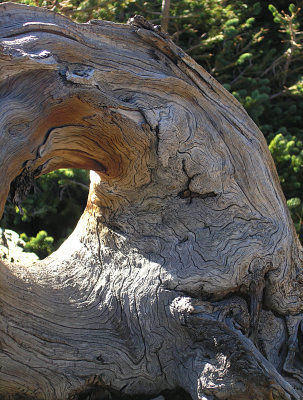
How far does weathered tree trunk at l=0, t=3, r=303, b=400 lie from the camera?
258 cm

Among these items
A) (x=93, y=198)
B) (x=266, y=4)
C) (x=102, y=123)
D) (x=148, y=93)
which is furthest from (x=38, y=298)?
(x=266, y=4)

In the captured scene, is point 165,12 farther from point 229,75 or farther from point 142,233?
point 142,233

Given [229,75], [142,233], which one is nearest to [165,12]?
[229,75]

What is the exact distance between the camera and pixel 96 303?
2.94 meters

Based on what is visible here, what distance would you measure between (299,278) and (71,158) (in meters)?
1.54

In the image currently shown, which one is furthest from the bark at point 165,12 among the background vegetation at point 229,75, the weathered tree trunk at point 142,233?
the weathered tree trunk at point 142,233

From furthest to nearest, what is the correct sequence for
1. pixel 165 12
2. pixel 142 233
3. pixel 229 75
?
pixel 229 75, pixel 165 12, pixel 142 233

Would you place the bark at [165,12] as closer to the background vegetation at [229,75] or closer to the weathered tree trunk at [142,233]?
the background vegetation at [229,75]

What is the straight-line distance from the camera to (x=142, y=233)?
3023 millimetres

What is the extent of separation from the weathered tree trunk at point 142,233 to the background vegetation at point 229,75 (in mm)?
1900

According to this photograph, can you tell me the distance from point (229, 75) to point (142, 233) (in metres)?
4.27

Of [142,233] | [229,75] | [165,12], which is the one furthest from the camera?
[229,75]

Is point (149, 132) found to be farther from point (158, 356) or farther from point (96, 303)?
point (158, 356)

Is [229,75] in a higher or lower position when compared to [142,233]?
lower
